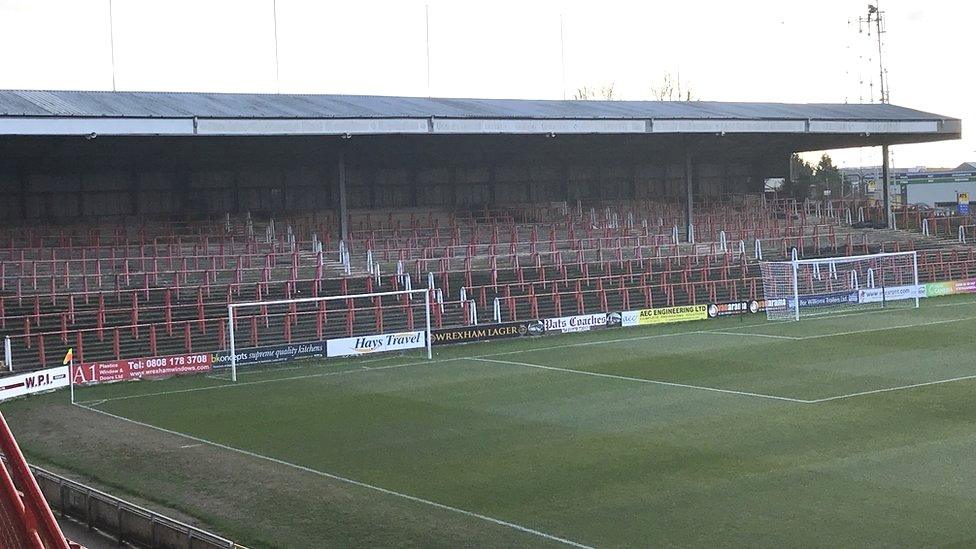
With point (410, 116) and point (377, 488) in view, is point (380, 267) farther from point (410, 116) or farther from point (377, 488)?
point (377, 488)

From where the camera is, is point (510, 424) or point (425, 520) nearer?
point (425, 520)

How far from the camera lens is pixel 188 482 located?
60.5ft

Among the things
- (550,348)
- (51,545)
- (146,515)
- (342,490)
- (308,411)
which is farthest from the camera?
(550,348)

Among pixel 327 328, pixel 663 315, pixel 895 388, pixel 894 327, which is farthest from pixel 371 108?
pixel 895 388

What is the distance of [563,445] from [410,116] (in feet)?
A: 78.8

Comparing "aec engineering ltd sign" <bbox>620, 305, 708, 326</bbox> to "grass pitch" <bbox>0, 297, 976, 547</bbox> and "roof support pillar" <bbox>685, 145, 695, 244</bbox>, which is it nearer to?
"grass pitch" <bbox>0, 297, 976, 547</bbox>

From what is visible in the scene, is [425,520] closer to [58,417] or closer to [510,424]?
[510,424]

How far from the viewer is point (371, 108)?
44688 millimetres

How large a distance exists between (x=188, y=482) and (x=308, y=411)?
23.2 feet

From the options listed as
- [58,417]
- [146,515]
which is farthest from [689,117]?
[146,515]

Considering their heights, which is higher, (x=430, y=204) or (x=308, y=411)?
(x=430, y=204)

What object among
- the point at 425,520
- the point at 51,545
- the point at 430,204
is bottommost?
the point at 425,520

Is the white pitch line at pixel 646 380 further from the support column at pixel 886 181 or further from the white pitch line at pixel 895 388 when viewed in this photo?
the support column at pixel 886 181

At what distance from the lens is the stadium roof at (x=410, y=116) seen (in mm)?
36625
